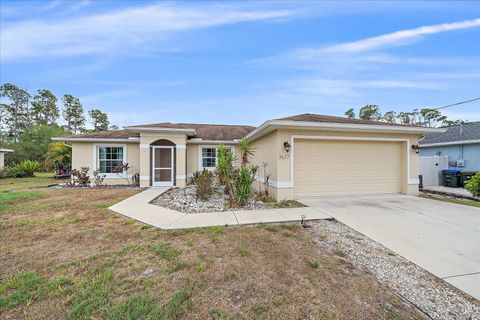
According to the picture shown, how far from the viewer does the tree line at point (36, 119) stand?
23.3m

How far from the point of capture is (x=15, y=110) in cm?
2978

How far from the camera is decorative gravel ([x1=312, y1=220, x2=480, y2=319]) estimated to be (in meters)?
2.28

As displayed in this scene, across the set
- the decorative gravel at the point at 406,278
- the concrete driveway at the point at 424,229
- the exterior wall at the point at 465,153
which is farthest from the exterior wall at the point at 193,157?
the exterior wall at the point at 465,153

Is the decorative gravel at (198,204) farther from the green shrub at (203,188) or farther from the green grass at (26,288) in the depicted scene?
the green grass at (26,288)

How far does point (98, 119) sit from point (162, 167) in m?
33.9

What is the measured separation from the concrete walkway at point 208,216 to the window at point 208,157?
21.6ft

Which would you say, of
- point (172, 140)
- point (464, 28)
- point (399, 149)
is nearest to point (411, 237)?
point (399, 149)

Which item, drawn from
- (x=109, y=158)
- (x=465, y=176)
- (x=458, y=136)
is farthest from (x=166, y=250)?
(x=458, y=136)

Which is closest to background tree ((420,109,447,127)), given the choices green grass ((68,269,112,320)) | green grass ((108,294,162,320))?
green grass ((108,294,162,320))

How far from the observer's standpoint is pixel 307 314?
2.11m

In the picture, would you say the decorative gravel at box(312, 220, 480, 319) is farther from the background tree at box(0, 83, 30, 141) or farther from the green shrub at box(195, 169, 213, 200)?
→ the background tree at box(0, 83, 30, 141)

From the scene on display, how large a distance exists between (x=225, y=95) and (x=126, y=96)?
8.13 meters

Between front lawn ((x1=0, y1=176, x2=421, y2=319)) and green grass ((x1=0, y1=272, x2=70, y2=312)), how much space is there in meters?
0.01

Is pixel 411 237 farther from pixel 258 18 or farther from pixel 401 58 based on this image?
pixel 401 58
